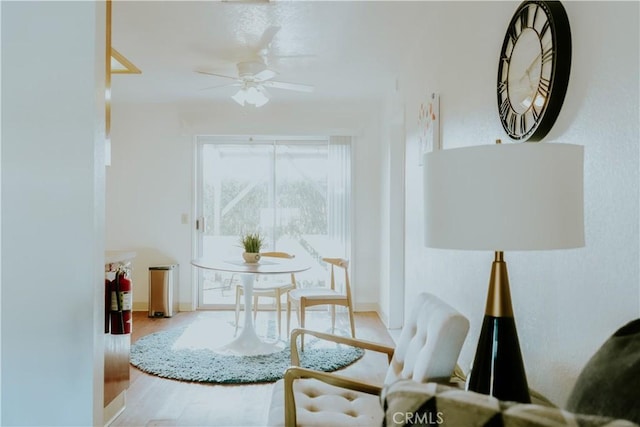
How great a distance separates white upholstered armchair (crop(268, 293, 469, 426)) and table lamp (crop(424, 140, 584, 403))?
0.35 m

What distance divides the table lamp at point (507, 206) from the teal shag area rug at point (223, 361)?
2241 mm

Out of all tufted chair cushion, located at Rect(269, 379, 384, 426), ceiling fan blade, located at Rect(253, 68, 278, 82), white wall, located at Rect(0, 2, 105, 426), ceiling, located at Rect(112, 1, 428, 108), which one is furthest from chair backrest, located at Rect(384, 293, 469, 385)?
ceiling fan blade, located at Rect(253, 68, 278, 82)

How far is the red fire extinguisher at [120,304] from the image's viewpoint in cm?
228

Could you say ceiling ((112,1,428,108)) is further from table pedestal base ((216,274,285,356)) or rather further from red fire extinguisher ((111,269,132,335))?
table pedestal base ((216,274,285,356))

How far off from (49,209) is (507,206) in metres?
1.50

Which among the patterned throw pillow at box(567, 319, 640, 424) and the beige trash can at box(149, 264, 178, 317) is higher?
the patterned throw pillow at box(567, 319, 640, 424)

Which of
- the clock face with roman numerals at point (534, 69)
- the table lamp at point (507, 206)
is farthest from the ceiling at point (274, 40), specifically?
the table lamp at point (507, 206)

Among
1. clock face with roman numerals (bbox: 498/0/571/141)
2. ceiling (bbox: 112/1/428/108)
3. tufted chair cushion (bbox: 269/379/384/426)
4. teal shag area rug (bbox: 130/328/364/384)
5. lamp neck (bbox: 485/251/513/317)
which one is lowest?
teal shag area rug (bbox: 130/328/364/384)

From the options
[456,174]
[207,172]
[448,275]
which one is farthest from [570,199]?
[207,172]

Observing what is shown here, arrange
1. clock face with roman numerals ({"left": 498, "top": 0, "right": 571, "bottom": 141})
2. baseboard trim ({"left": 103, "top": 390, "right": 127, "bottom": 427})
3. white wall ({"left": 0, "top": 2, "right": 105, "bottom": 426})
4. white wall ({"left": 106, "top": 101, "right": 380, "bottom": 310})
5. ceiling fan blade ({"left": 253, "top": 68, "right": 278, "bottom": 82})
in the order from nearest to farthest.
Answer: clock face with roman numerals ({"left": 498, "top": 0, "right": 571, "bottom": 141}), white wall ({"left": 0, "top": 2, "right": 105, "bottom": 426}), baseboard trim ({"left": 103, "top": 390, "right": 127, "bottom": 427}), ceiling fan blade ({"left": 253, "top": 68, "right": 278, "bottom": 82}), white wall ({"left": 106, "top": 101, "right": 380, "bottom": 310})

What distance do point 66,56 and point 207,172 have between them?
3734 mm

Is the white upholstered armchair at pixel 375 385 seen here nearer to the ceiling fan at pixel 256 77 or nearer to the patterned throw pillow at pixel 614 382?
the patterned throw pillow at pixel 614 382

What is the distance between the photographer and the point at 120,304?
2322 mm

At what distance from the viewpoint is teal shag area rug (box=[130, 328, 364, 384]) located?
10.1 feet
